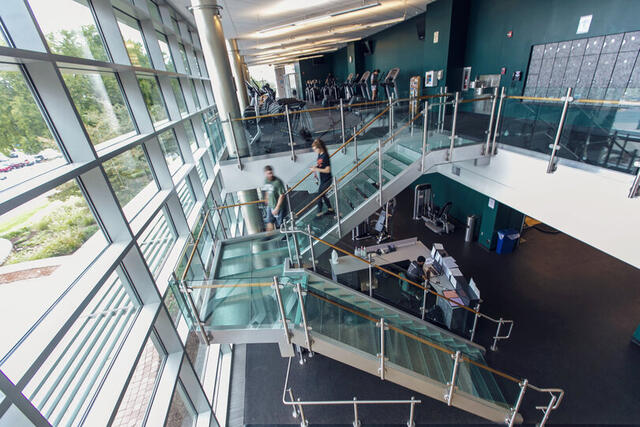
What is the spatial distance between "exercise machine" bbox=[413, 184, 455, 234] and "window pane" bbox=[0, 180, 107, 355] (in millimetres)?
9006

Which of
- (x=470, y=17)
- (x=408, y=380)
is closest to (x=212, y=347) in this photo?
(x=408, y=380)

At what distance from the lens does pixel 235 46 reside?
1372 cm

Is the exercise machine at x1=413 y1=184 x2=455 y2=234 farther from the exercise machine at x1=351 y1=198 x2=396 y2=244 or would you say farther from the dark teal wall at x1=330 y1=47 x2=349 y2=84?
the dark teal wall at x1=330 y1=47 x2=349 y2=84

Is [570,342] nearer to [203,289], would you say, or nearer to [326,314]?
[326,314]

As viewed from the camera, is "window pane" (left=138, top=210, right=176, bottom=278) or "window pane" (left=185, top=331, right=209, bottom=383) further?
"window pane" (left=185, top=331, right=209, bottom=383)

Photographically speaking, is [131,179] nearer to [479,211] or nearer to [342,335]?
[342,335]

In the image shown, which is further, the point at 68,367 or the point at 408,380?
the point at 408,380

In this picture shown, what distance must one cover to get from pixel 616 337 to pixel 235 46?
52.9ft

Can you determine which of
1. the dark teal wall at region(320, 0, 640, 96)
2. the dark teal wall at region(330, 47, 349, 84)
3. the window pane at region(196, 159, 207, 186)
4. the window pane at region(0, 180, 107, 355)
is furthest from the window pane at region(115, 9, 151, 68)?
the dark teal wall at region(330, 47, 349, 84)

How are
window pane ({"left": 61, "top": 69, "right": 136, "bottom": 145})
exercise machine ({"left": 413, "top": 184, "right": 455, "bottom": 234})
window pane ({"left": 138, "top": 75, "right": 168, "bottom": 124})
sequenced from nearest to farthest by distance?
1. window pane ({"left": 61, "top": 69, "right": 136, "bottom": 145})
2. window pane ({"left": 138, "top": 75, "right": 168, "bottom": 124})
3. exercise machine ({"left": 413, "top": 184, "right": 455, "bottom": 234})

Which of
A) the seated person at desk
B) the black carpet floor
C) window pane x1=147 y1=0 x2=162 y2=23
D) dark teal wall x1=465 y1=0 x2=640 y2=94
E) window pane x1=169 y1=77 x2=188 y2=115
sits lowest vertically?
the black carpet floor

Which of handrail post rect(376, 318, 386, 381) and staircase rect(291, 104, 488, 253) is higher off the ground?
staircase rect(291, 104, 488, 253)

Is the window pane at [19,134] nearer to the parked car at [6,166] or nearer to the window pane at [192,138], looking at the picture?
the parked car at [6,166]

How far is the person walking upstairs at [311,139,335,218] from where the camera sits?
5094 mm
